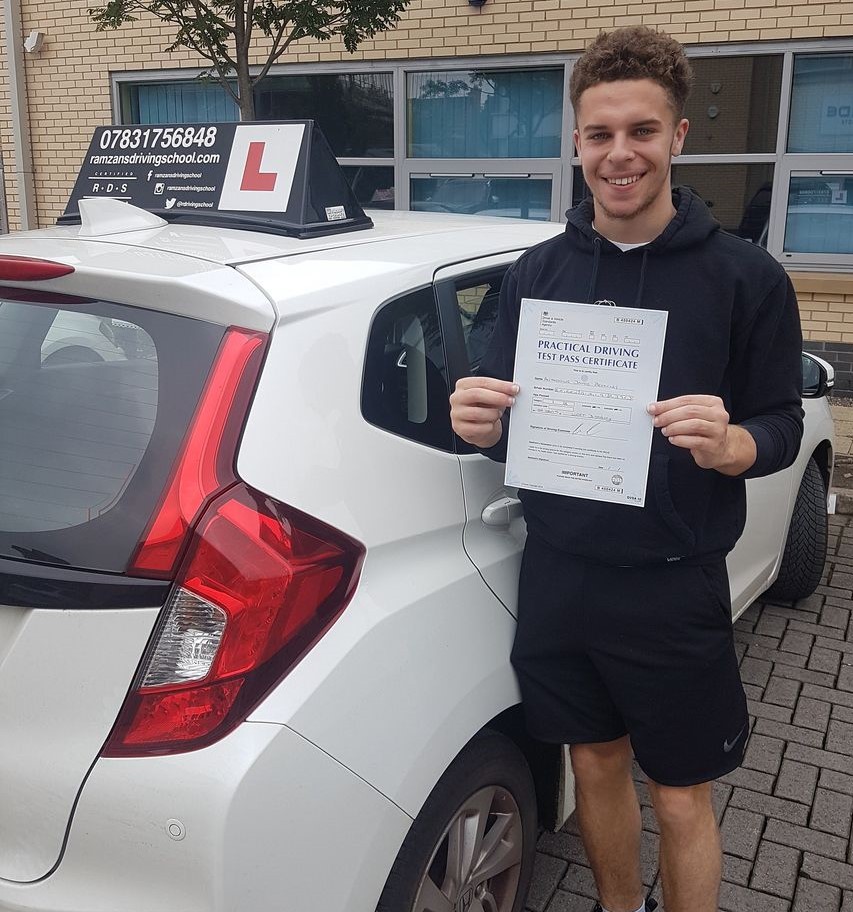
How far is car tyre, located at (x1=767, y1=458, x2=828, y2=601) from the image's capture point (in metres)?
4.00

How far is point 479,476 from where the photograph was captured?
6.77 ft

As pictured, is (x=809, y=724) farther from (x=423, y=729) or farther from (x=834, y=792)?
(x=423, y=729)

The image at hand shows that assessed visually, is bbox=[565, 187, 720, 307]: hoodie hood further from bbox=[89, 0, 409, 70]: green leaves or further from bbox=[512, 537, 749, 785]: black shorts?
bbox=[89, 0, 409, 70]: green leaves

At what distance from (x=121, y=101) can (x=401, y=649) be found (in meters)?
10.0

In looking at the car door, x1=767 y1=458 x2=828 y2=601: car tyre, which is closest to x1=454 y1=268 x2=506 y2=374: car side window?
the car door

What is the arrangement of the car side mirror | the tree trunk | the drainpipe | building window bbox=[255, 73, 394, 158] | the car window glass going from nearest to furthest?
the car window glass → the car side mirror → the tree trunk → building window bbox=[255, 73, 394, 158] → the drainpipe

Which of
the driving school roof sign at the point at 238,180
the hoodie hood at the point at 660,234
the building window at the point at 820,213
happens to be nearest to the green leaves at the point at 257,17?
the building window at the point at 820,213

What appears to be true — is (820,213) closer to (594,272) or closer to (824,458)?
(824,458)

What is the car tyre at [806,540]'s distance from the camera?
158 inches

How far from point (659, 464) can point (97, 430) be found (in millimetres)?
1008

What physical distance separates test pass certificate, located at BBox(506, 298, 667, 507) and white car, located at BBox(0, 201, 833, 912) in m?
0.22

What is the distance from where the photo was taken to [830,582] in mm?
Result: 4473

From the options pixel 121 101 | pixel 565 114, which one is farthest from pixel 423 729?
pixel 121 101

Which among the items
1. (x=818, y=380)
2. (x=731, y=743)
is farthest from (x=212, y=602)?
(x=818, y=380)
